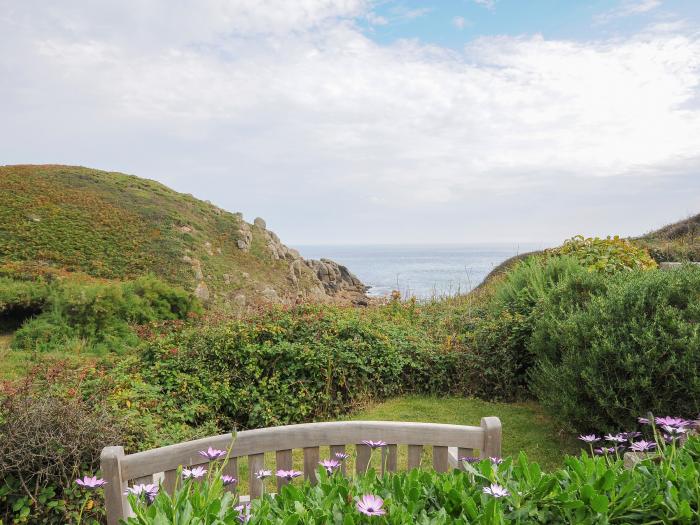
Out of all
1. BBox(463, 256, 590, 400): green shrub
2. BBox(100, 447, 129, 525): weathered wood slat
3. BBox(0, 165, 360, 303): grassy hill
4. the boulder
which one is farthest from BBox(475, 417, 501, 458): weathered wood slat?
Answer: the boulder

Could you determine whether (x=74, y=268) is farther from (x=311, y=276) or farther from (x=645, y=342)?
(x=645, y=342)

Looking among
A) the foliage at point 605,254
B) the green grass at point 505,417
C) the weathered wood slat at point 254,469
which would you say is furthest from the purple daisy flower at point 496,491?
the foliage at point 605,254

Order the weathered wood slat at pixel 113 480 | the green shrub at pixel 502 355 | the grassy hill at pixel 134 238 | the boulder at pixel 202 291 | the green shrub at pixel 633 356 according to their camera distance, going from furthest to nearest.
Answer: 1. the grassy hill at pixel 134 238
2. the boulder at pixel 202 291
3. the green shrub at pixel 502 355
4. the green shrub at pixel 633 356
5. the weathered wood slat at pixel 113 480

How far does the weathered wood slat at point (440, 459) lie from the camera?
2719 mm

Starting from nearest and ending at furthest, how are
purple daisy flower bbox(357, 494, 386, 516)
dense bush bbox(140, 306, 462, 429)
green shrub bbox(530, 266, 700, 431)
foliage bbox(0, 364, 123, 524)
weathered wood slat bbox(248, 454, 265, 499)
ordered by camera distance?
1. purple daisy flower bbox(357, 494, 386, 516)
2. weathered wood slat bbox(248, 454, 265, 499)
3. foliage bbox(0, 364, 123, 524)
4. green shrub bbox(530, 266, 700, 431)
5. dense bush bbox(140, 306, 462, 429)

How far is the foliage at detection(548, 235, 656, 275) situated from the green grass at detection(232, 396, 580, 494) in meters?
2.54

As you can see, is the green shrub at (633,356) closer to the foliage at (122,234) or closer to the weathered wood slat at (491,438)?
the weathered wood slat at (491,438)

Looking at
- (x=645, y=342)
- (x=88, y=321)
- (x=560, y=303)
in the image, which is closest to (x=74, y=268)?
(x=88, y=321)

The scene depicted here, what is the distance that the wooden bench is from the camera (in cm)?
251

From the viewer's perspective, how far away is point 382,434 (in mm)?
2674

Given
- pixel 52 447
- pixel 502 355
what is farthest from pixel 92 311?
pixel 502 355

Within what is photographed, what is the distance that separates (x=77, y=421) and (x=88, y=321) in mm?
7452

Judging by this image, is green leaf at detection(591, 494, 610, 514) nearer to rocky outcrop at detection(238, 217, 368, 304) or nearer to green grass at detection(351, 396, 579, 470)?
green grass at detection(351, 396, 579, 470)

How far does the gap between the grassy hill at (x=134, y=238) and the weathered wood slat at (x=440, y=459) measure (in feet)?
46.6
